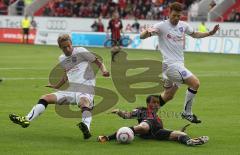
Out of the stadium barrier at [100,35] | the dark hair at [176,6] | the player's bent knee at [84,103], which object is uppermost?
the dark hair at [176,6]

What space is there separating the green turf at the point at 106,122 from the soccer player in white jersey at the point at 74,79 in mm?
539

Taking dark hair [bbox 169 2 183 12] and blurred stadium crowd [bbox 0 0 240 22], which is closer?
dark hair [bbox 169 2 183 12]

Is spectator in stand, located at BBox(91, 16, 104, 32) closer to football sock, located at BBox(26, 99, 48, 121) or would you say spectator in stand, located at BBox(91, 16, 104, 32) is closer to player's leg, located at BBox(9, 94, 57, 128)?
player's leg, located at BBox(9, 94, 57, 128)

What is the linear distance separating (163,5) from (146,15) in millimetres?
1986

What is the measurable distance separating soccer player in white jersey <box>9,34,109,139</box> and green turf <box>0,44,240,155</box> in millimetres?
539

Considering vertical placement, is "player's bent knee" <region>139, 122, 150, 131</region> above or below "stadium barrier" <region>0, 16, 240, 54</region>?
above

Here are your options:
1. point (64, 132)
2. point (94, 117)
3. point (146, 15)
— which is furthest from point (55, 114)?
point (146, 15)

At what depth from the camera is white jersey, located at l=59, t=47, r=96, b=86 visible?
41.6ft

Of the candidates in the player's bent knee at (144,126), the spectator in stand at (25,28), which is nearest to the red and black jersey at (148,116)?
the player's bent knee at (144,126)

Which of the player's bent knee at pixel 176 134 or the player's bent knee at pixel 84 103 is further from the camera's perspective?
the player's bent knee at pixel 84 103

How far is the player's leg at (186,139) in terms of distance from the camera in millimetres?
11577

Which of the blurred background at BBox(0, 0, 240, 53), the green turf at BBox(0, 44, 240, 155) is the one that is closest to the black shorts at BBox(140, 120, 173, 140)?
the green turf at BBox(0, 44, 240, 155)

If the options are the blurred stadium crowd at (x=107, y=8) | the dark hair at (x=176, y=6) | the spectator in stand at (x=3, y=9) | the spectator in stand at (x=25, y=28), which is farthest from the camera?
the spectator in stand at (x=3, y=9)

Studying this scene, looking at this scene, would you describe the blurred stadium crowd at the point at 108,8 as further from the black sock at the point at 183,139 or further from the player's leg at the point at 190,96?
the black sock at the point at 183,139
